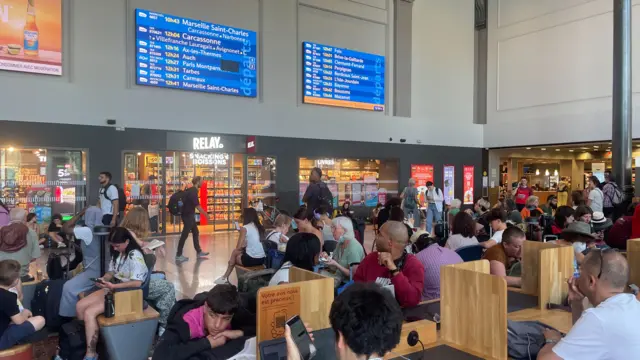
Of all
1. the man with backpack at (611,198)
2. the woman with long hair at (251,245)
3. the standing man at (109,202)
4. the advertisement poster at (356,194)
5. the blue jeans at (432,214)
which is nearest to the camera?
the woman with long hair at (251,245)

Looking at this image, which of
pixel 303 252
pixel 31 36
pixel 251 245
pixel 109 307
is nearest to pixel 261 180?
pixel 31 36

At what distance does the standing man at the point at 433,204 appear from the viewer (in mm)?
11914

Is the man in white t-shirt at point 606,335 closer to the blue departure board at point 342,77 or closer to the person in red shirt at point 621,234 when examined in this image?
the person in red shirt at point 621,234

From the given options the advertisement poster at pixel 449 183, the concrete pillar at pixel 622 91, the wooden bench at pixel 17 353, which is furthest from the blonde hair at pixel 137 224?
the advertisement poster at pixel 449 183

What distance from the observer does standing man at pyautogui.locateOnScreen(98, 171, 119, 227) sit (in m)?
8.10

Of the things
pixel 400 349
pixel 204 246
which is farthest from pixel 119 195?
pixel 400 349

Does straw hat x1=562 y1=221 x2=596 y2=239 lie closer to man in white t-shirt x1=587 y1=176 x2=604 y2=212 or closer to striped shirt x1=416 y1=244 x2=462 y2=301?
striped shirt x1=416 y1=244 x2=462 y2=301

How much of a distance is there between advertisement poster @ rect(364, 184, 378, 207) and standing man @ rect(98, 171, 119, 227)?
7.92 meters

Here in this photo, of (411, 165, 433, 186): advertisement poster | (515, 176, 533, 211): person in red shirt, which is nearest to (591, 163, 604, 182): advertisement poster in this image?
(411, 165, 433, 186): advertisement poster

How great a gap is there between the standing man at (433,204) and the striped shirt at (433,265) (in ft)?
27.5

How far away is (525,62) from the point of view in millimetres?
15680

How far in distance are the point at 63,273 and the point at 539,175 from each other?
19.9m

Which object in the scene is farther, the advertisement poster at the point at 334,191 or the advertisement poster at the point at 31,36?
the advertisement poster at the point at 334,191

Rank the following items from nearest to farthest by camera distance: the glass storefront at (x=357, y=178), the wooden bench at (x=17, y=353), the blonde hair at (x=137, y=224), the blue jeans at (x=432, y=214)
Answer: the wooden bench at (x=17, y=353) < the blonde hair at (x=137, y=224) < the blue jeans at (x=432, y=214) < the glass storefront at (x=357, y=178)
